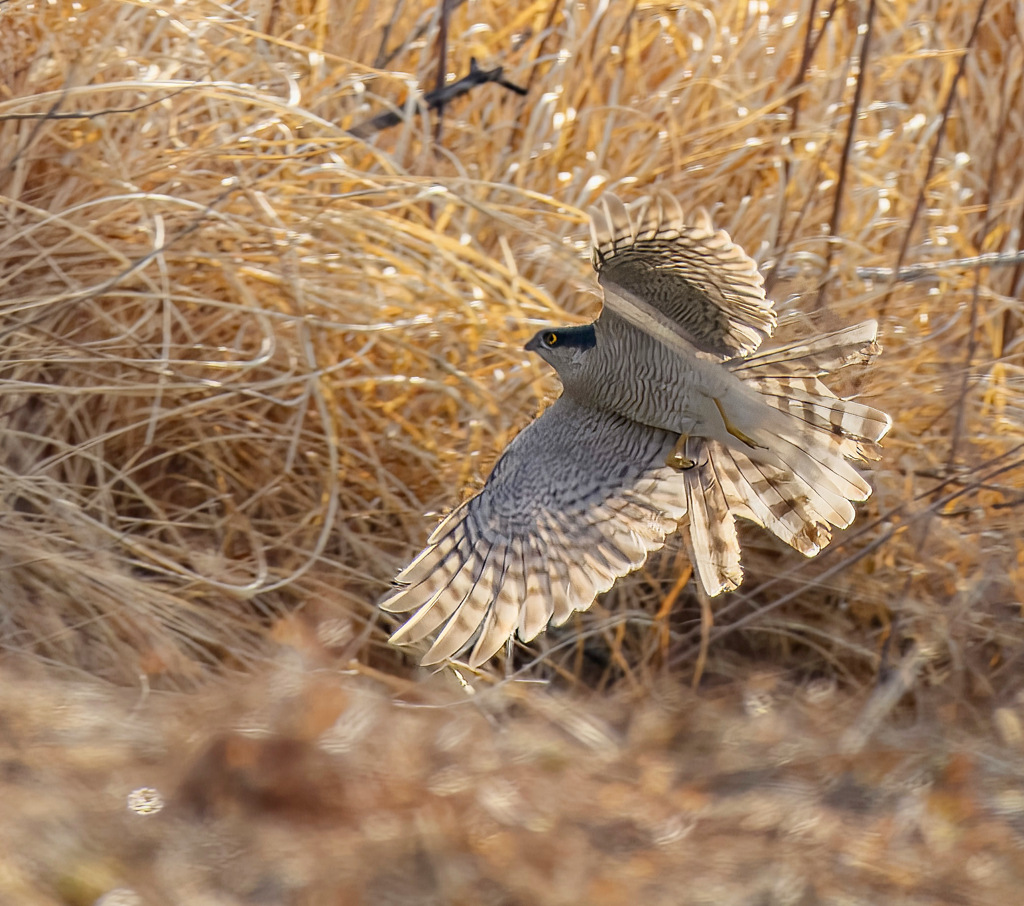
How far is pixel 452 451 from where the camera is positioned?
2240mm

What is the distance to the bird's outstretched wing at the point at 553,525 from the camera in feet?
5.49

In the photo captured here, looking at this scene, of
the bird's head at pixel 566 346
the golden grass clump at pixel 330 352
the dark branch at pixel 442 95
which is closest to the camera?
the bird's head at pixel 566 346

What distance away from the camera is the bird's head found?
162 centimetres

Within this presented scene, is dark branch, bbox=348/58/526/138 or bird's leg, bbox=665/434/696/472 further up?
dark branch, bbox=348/58/526/138

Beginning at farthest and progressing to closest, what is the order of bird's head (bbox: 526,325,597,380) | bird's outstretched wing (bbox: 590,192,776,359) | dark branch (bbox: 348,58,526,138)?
1. dark branch (bbox: 348,58,526,138)
2. bird's head (bbox: 526,325,597,380)
3. bird's outstretched wing (bbox: 590,192,776,359)

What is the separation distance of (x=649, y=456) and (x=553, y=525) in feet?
0.56

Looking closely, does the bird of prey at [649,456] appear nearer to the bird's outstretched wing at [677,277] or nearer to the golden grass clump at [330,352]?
the bird's outstretched wing at [677,277]

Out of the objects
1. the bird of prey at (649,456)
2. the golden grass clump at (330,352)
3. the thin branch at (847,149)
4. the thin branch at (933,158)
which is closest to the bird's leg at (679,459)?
the bird of prey at (649,456)

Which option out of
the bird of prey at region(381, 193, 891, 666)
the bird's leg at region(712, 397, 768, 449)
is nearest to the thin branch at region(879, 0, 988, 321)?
the bird of prey at region(381, 193, 891, 666)

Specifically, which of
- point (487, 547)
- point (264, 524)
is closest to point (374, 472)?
point (264, 524)

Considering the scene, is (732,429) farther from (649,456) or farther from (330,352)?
(330,352)

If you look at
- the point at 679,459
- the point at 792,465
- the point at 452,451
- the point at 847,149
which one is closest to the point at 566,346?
the point at 679,459

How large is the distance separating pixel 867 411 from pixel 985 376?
914mm

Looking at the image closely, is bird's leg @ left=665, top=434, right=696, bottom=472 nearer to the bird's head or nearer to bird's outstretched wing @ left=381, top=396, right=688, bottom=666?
bird's outstretched wing @ left=381, top=396, right=688, bottom=666
